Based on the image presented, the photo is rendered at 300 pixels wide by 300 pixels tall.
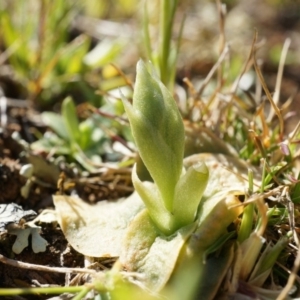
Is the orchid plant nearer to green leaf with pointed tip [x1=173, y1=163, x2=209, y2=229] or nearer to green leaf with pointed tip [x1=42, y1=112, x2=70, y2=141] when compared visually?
green leaf with pointed tip [x1=173, y1=163, x2=209, y2=229]

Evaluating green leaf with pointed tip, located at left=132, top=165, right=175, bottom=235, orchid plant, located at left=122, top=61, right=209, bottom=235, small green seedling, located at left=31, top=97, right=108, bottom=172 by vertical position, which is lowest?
small green seedling, located at left=31, top=97, right=108, bottom=172

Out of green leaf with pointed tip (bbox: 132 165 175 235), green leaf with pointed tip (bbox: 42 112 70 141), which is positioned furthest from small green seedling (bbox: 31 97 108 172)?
green leaf with pointed tip (bbox: 132 165 175 235)

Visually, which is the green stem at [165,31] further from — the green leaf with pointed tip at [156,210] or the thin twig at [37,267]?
the thin twig at [37,267]

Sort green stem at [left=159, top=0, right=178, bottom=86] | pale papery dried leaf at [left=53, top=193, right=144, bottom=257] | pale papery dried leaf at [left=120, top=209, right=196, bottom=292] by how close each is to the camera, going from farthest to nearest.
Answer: green stem at [left=159, top=0, right=178, bottom=86] < pale papery dried leaf at [left=53, top=193, right=144, bottom=257] < pale papery dried leaf at [left=120, top=209, right=196, bottom=292]

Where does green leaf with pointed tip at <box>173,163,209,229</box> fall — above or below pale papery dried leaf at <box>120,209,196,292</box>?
above

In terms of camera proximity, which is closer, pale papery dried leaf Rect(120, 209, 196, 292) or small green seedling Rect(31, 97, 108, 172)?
pale papery dried leaf Rect(120, 209, 196, 292)

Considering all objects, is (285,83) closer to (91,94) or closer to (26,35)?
(91,94)

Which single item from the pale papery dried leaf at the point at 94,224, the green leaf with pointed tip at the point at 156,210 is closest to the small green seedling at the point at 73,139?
the pale papery dried leaf at the point at 94,224

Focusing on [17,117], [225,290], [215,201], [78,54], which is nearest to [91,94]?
[78,54]
